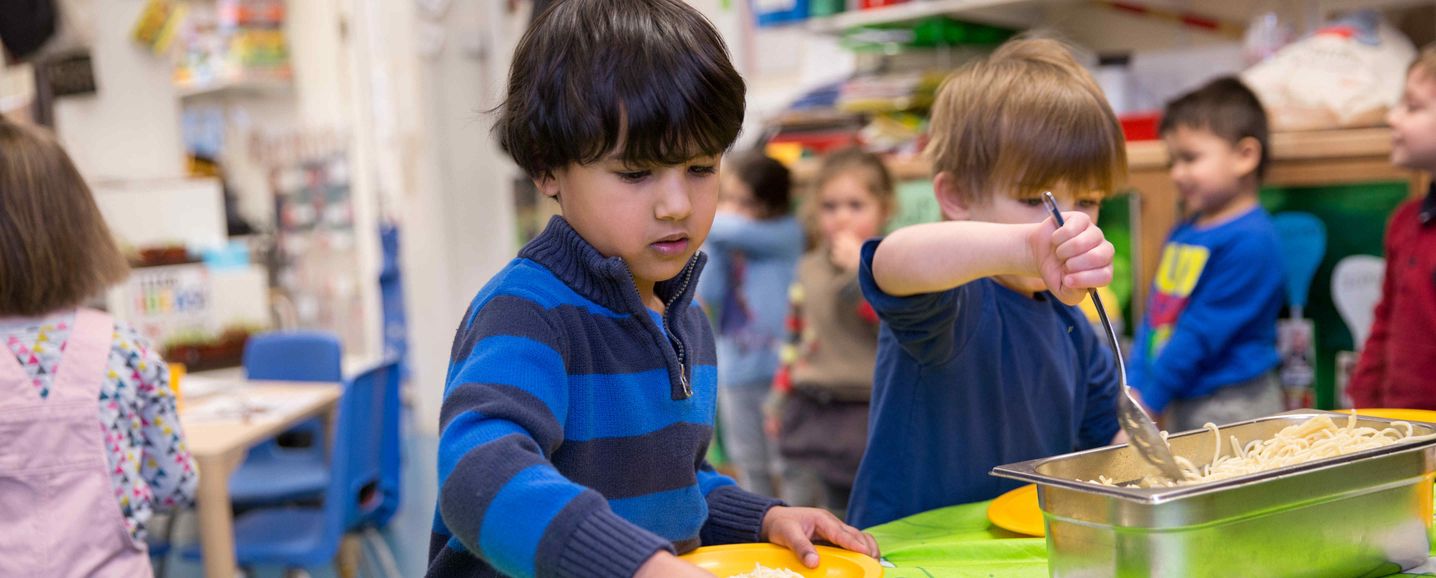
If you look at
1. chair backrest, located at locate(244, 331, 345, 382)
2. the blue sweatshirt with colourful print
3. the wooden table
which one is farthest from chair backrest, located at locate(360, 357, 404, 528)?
the blue sweatshirt with colourful print

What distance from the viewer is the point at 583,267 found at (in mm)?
997

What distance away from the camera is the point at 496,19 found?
19.7 feet

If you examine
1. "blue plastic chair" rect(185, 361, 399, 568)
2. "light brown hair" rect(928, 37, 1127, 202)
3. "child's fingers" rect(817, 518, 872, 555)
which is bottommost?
"blue plastic chair" rect(185, 361, 399, 568)

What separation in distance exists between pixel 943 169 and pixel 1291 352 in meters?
1.75

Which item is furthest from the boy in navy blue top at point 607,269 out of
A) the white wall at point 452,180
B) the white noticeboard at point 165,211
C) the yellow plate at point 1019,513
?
the white wall at point 452,180

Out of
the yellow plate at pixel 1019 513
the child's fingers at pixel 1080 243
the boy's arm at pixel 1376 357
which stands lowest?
the boy's arm at pixel 1376 357

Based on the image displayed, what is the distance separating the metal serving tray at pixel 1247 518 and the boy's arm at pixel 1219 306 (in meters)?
1.71

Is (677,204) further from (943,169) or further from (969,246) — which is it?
(943,169)

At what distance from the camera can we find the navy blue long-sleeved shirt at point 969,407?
1.39 meters

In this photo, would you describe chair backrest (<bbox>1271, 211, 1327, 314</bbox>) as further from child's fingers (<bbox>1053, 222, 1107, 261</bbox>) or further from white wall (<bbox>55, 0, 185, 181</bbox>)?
white wall (<bbox>55, 0, 185, 181</bbox>)

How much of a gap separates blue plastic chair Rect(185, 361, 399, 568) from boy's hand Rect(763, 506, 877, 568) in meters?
1.94

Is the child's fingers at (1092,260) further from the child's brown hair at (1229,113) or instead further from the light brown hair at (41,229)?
the child's brown hair at (1229,113)

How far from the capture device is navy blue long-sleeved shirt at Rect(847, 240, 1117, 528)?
139 cm

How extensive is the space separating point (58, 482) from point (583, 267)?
4.02 ft
